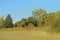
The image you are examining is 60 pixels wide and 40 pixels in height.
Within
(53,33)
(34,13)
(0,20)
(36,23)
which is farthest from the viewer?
(34,13)

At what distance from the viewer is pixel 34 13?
2842 inches

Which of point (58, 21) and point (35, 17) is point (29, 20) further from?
point (58, 21)

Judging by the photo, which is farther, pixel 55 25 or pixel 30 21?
pixel 30 21

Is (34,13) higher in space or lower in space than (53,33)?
higher

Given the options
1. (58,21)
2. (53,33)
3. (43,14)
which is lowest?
(53,33)

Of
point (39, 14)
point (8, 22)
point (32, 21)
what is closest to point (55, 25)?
point (32, 21)

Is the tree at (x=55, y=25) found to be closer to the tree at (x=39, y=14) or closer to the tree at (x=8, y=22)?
the tree at (x=8, y=22)

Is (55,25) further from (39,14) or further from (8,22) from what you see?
(39,14)

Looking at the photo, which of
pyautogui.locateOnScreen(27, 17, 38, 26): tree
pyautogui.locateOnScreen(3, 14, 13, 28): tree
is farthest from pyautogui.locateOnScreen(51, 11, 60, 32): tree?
pyautogui.locateOnScreen(3, 14, 13, 28): tree

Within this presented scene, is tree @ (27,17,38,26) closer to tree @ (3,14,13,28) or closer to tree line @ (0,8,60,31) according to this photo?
tree line @ (0,8,60,31)

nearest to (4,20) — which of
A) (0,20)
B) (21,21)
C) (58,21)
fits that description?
(0,20)

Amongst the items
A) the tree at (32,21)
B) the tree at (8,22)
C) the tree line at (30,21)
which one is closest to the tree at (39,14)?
the tree line at (30,21)

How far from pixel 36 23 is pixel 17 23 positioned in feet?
21.7

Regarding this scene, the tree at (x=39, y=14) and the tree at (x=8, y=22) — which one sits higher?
the tree at (x=39, y=14)
